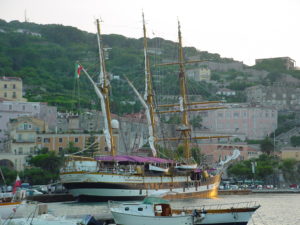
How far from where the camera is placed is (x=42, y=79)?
575ft

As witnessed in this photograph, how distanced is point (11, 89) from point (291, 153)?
4561 cm

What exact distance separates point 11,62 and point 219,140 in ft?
214

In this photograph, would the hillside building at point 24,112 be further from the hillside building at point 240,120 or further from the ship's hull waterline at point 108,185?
the hillside building at point 240,120

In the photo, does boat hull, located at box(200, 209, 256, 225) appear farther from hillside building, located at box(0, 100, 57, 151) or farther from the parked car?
hillside building, located at box(0, 100, 57, 151)

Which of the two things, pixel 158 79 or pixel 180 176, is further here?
pixel 158 79

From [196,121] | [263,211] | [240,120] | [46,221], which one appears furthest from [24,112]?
[46,221]

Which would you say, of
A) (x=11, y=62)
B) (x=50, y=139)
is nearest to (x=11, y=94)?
(x=50, y=139)

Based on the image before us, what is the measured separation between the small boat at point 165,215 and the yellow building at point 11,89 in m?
81.3

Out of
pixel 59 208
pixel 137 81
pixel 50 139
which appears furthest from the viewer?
pixel 137 81

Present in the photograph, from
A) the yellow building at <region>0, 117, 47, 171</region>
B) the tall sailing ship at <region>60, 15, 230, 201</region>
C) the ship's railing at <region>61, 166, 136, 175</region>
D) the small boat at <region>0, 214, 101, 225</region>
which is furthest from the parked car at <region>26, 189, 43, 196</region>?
the small boat at <region>0, 214, 101, 225</region>

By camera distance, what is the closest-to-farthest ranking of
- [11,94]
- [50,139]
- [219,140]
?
[50,139] < [11,94] < [219,140]

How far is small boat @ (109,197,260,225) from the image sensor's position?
2007 inches

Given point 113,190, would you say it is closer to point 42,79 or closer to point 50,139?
point 50,139

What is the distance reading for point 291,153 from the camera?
13175 centimetres
